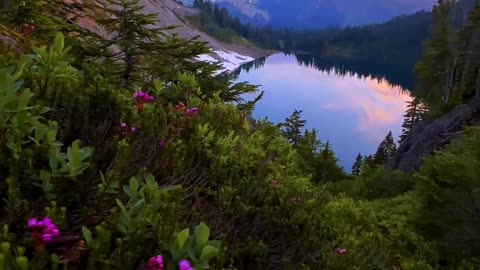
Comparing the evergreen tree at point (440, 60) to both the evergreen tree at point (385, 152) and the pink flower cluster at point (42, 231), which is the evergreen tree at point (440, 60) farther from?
the pink flower cluster at point (42, 231)

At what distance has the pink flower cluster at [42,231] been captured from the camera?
1.38 meters

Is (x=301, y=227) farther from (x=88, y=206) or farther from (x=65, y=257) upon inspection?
(x=65, y=257)

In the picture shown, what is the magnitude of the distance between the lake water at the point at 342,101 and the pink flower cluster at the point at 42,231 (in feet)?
151

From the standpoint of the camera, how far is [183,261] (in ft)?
4.84

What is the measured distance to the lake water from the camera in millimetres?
72688

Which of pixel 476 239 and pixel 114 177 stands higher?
pixel 114 177

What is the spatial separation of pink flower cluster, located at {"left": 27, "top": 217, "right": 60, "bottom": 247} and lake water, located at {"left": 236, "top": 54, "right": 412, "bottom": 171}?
46101 millimetres

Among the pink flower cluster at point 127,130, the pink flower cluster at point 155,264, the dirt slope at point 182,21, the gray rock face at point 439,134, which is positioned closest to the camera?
the pink flower cluster at point 155,264

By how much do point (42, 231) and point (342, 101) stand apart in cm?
10197

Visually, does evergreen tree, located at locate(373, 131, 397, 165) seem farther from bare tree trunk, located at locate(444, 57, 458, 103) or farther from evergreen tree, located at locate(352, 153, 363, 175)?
bare tree trunk, located at locate(444, 57, 458, 103)

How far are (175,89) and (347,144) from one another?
67299 mm

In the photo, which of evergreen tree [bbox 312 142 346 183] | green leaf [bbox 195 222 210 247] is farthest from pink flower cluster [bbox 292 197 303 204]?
evergreen tree [bbox 312 142 346 183]

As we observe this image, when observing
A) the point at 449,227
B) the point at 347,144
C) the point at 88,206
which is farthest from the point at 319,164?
the point at 347,144

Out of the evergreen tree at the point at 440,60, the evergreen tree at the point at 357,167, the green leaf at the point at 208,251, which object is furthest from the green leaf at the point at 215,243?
the evergreen tree at the point at 440,60
